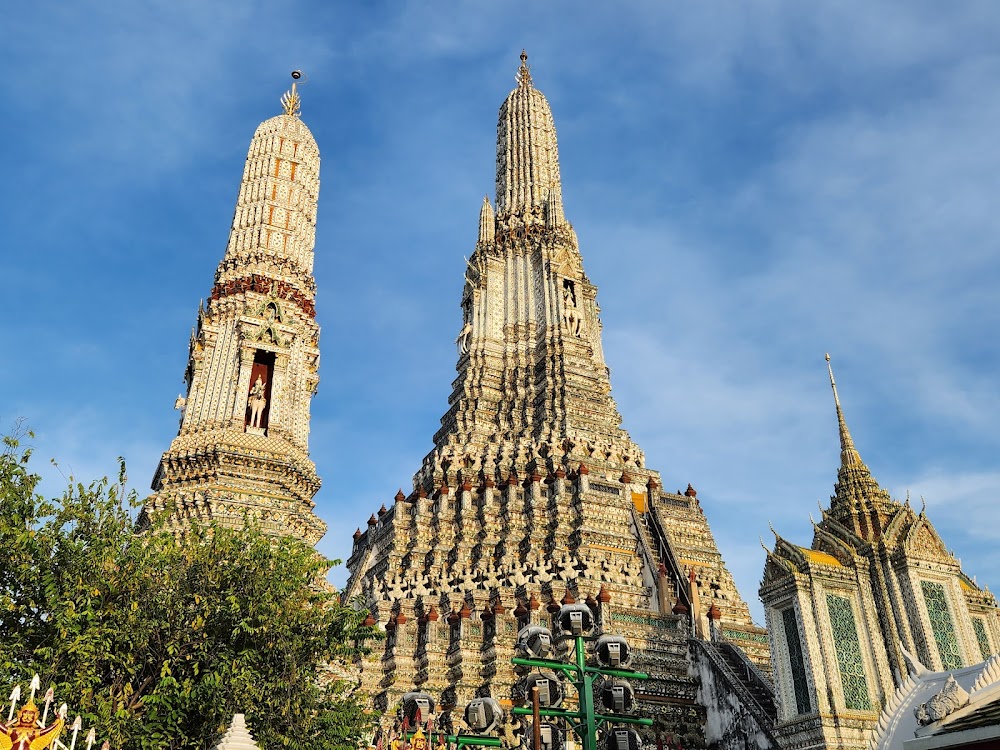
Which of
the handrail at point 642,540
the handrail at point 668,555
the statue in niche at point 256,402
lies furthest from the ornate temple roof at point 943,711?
the statue in niche at point 256,402

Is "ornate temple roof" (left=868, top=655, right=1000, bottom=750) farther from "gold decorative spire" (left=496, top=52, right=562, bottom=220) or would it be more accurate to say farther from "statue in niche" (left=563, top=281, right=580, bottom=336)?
"gold decorative spire" (left=496, top=52, right=562, bottom=220)

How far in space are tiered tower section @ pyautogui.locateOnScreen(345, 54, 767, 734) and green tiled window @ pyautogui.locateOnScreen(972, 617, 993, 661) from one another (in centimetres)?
752

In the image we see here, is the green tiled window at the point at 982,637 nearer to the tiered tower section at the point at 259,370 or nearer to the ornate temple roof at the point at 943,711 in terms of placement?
the ornate temple roof at the point at 943,711

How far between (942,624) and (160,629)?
14.4 m

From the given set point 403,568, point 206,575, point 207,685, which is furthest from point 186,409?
point 207,685

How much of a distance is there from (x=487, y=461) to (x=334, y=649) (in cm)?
1703

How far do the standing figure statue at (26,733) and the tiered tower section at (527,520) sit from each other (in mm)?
16667

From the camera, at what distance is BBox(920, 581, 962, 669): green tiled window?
16969 millimetres

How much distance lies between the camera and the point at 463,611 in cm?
2672

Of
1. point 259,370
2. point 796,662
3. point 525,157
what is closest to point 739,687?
point 796,662

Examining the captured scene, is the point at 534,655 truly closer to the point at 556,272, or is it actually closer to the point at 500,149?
the point at 556,272

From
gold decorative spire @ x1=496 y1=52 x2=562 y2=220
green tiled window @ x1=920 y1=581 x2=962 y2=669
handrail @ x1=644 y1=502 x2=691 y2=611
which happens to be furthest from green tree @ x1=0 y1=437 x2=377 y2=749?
gold decorative spire @ x1=496 y1=52 x2=562 y2=220

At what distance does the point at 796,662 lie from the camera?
656 inches

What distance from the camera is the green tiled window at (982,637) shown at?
17.6 m
